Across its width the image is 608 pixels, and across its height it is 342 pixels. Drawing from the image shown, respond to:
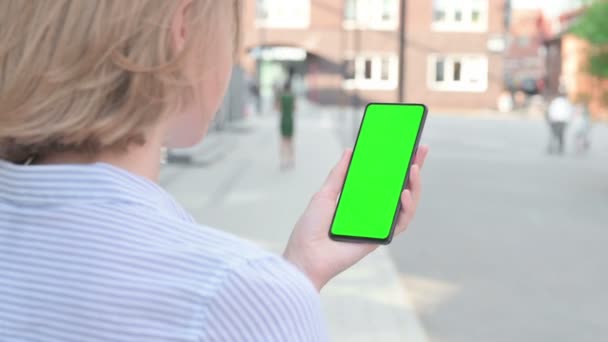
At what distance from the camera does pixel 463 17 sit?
47.6 meters

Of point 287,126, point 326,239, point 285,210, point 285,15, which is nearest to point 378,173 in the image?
point 326,239

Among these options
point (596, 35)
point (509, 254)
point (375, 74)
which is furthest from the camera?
point (375, 74)

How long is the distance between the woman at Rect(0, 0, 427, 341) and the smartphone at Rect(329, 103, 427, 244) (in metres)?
0.28

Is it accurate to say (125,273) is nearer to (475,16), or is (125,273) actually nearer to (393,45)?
(393,45)

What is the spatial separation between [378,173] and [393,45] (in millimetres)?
45999

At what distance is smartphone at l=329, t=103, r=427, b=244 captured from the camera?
3.95 feet

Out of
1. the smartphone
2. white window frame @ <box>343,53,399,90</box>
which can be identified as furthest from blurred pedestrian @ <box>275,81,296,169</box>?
white window frame @ <box>343,53,399,90</box>

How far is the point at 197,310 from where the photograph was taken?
32.6 inches

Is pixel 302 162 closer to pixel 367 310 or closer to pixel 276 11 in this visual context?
pixel 367 310

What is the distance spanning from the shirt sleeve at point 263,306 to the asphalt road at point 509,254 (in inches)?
186

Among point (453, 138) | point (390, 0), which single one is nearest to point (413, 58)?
point (390, 0)

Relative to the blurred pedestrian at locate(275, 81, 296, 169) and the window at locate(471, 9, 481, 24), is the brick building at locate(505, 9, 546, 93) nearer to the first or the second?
the window at locate(471, 9, 481, 24)

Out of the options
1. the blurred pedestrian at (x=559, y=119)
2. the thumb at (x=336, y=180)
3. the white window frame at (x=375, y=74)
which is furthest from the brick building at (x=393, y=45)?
the thumb at (x=336, y=180)

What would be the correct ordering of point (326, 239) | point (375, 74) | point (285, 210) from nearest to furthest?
point (326, 239), point (285, 210), point (375, 74)
